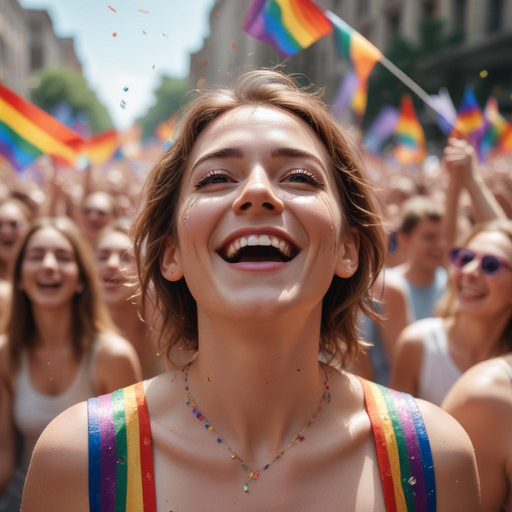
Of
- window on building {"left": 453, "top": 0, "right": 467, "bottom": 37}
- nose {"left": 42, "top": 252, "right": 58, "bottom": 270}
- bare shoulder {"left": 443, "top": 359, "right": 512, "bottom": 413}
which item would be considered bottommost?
bare shoulder {"left": 443, "top": 359, "right": 512, "bottom": 413}

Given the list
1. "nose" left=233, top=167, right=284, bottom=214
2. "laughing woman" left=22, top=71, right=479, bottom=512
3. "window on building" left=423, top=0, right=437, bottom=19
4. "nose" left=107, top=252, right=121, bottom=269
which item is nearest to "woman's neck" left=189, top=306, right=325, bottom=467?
"laughing woman" left=22, top=71, right=479, bottom=512

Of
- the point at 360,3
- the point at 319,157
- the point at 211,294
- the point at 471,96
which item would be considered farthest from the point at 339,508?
the point at 360,3

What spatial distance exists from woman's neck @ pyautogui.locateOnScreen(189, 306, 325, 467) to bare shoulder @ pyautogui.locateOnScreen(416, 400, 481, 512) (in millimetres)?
336

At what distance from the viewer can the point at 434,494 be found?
5.48 feet

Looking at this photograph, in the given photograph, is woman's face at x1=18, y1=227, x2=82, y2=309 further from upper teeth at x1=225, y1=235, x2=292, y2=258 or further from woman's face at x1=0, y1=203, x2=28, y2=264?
upper teeth at x1=225, y1=235, x2=292, y2=258

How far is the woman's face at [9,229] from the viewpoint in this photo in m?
5.09

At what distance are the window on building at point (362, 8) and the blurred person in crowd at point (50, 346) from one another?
132ft

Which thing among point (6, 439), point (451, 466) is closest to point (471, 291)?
point (451, 466)

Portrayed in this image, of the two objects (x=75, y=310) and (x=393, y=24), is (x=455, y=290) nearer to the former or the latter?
(x=75, y=310)

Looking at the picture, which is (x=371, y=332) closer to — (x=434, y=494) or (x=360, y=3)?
(x=434, y=494)

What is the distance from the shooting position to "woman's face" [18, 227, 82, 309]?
3.55 m

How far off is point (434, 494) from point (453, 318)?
5.67 ft

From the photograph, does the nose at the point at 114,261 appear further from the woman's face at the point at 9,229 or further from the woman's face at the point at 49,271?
the woman's face at the point at 9,229

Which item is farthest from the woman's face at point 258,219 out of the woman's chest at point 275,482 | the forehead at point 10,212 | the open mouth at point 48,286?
the forehead at point 10,212
